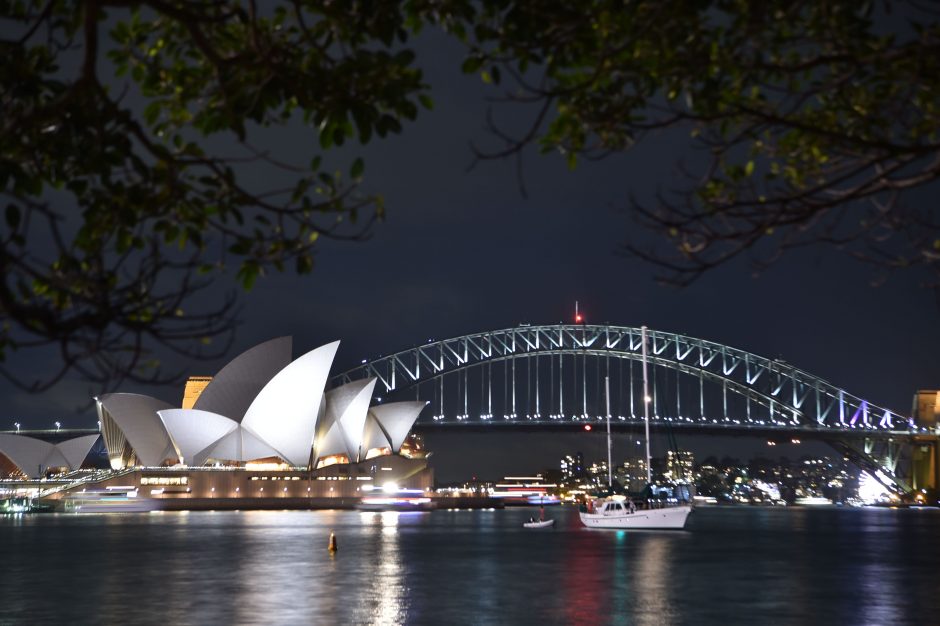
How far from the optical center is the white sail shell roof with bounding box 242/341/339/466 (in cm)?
10475

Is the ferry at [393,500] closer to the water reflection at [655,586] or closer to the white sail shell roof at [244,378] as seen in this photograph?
the white sail shell roof at [244,378]

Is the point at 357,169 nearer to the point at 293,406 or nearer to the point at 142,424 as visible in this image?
the point at 293,406

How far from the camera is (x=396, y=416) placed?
128 metres

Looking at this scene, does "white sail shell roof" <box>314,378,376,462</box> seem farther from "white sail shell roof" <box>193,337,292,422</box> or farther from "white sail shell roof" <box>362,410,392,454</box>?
"white sail shell roof" <box>193,337,292,422</box>

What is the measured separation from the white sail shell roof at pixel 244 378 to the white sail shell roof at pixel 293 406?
242cm

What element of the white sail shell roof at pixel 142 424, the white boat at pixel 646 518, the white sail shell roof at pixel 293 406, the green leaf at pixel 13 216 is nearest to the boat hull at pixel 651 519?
the white boat at pixel 646 518

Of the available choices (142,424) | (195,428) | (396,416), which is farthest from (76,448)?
(396,416)

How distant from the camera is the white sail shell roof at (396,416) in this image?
127562 millimetres

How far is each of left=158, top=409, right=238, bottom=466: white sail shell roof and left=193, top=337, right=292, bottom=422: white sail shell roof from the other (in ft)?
4.60

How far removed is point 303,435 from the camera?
11344cm

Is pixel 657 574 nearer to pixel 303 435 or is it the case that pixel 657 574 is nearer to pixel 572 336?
pixel 303 435

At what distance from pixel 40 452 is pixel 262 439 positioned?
5031cm

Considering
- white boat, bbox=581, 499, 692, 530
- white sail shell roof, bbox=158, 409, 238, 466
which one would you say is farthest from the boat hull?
white sail shell roof, bbox=158, 409, 238, 466

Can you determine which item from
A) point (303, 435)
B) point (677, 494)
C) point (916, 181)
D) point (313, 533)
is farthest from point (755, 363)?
point (916, 181)
